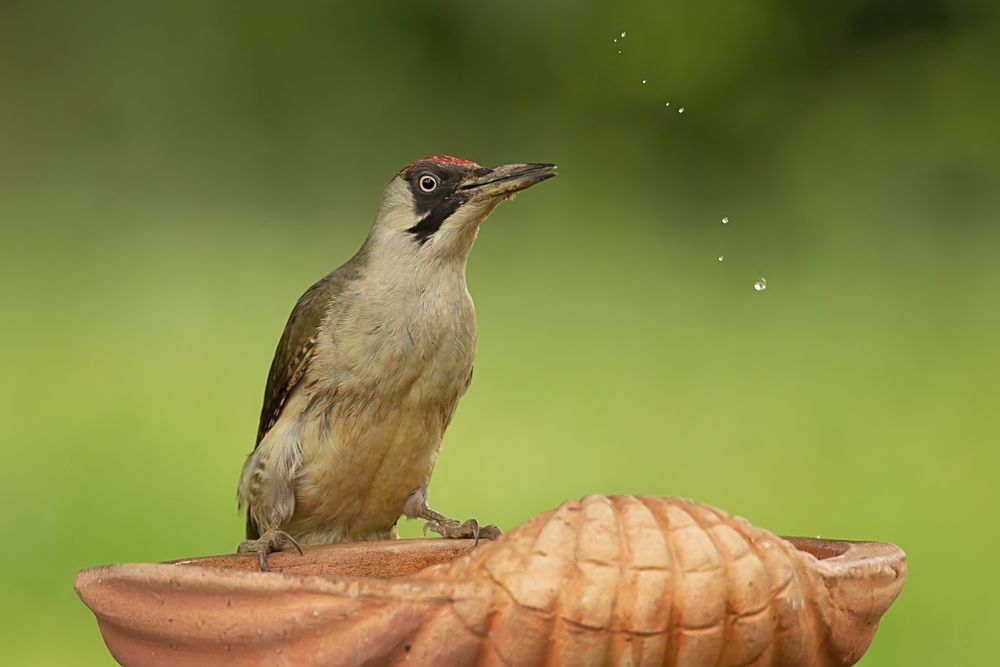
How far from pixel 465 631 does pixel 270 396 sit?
1177 millimetres

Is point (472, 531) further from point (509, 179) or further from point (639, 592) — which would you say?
point (639, 592)

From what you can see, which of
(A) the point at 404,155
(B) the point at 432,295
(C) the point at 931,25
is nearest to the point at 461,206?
(B) the point at 432,295

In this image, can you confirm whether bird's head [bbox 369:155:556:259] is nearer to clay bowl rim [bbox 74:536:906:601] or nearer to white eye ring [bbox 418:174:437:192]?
white eye ring [bbox 418:174:437:192]

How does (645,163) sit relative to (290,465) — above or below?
above

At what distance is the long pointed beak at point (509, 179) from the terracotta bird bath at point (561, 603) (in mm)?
885

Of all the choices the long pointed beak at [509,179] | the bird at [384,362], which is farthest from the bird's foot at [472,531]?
the long pointed beak at [509,179]

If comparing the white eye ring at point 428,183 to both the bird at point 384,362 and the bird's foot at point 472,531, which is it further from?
the bird's foot at point 472,531

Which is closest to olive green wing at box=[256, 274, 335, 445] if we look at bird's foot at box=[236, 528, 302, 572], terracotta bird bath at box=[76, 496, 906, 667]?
bird's foot at box=[236, 528, 302, 572]

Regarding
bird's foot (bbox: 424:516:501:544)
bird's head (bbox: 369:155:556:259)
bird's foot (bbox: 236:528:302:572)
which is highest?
bird's head (bbox: 369:155:556:259)

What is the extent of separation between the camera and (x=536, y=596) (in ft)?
4.23

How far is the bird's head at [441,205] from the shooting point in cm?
226

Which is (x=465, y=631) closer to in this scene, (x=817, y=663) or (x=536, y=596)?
(x=536, y=596)

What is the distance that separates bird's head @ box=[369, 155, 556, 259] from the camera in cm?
226

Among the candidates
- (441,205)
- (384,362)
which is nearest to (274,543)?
(384,362)
